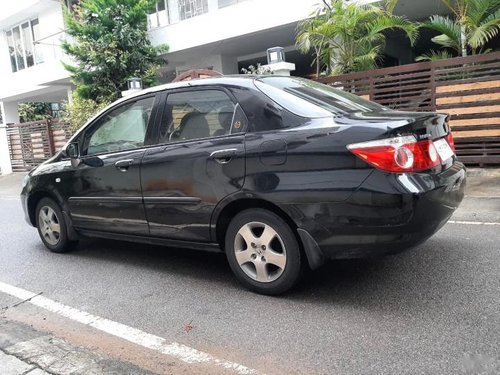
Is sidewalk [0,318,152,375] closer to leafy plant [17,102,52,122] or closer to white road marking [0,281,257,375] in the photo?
white road marking [0,281,257,375]

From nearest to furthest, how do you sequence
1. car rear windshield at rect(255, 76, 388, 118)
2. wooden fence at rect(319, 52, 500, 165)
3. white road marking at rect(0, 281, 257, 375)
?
1. white road marking at rect(0, 281, 257, 375)
2. car rear windshield at rect(255, 76, 388, 118)
3. wooden fence at rect(319, 52, 500, 165)

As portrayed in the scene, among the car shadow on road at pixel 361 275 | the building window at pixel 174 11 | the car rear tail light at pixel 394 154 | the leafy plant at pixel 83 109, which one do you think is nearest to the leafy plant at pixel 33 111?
the leafy plant at pixel 83 109

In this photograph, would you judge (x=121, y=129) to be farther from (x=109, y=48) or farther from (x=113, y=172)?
(x=109, y=48)

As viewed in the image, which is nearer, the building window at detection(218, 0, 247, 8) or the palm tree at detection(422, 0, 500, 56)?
the palm tree at detection(422, 0, 500, 56)

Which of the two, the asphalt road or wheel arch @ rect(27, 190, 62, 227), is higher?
wheel arch @ rect(27, 190, 62, 227)

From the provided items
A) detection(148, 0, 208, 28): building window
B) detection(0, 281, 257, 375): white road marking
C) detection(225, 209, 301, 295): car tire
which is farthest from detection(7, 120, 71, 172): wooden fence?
detection(225, 209, 301, 295): car tire

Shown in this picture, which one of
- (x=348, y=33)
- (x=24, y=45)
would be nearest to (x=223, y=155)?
(x=348, y=33)

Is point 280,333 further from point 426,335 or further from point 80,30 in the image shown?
point 80,30

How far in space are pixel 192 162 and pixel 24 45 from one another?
64.4ft

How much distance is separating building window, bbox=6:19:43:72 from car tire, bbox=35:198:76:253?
15.9m

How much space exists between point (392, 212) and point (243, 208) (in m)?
1.19

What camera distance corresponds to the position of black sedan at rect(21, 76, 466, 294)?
3.34 m

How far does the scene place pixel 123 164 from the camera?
15.1ft

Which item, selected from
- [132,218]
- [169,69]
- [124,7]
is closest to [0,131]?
[169,69]
